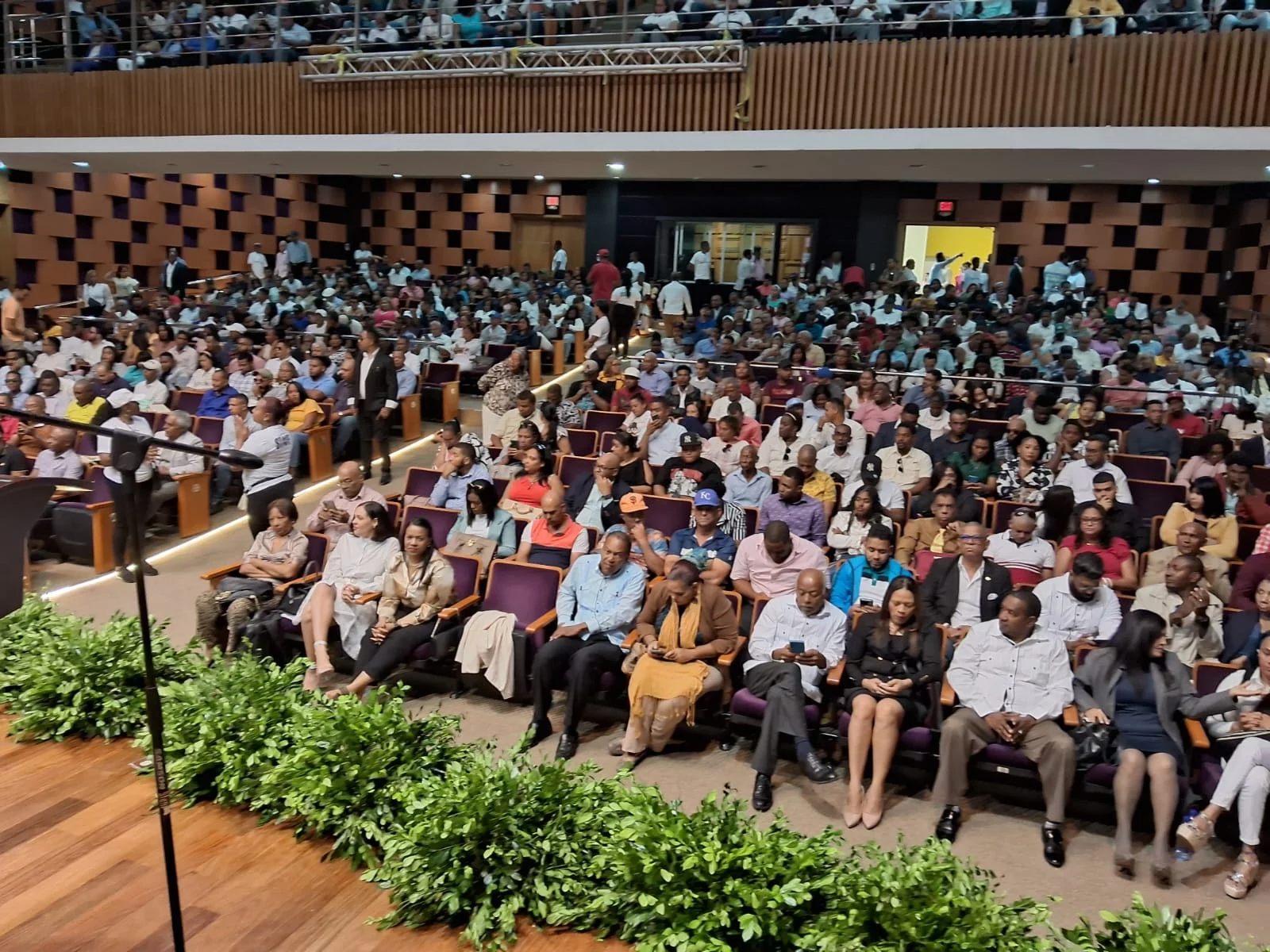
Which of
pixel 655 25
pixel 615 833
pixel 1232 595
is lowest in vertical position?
pixel 615 833

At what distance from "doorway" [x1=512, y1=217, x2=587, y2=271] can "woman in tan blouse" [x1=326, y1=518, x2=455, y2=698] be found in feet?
39.9

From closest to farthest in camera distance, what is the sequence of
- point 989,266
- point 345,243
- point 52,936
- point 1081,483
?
point 52,936 < point 1081,483 < point 989,266 < point 345,243

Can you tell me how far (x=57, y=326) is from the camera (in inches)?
434

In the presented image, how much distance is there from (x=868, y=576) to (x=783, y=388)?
378cm

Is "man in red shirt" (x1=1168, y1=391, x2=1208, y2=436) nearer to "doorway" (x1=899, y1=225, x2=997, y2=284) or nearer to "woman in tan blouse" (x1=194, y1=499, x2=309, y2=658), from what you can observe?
"woman in tan blouse" (x1=194, y1=499, x2=309, y2=658)

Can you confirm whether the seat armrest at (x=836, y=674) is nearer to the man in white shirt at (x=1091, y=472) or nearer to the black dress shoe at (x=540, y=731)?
the black dress shoe at (x=540, y=731)

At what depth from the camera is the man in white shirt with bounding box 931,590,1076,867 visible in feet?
11.5

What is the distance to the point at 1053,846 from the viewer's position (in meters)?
3.42

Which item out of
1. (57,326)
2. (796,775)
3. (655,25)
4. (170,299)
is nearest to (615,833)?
(796,775)

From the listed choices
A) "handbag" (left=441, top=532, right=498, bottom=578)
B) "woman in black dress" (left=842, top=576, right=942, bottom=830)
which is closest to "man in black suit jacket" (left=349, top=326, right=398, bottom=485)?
"handbag" (left=441, top=532, right=498, bottom=578)

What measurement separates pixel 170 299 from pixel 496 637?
32.3ft

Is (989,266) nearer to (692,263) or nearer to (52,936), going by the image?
(692,263)

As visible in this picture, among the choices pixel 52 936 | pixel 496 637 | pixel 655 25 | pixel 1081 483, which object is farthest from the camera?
pixel 655 25

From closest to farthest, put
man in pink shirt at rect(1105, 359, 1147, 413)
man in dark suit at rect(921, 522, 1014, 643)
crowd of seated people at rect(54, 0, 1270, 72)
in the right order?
man in dark suit at rect(921, 522, 1014, 643), man in pink shirt at rect(1105, 359, 1147, 413), crowd of seated people at rect(54, 0, 1270, 72)
